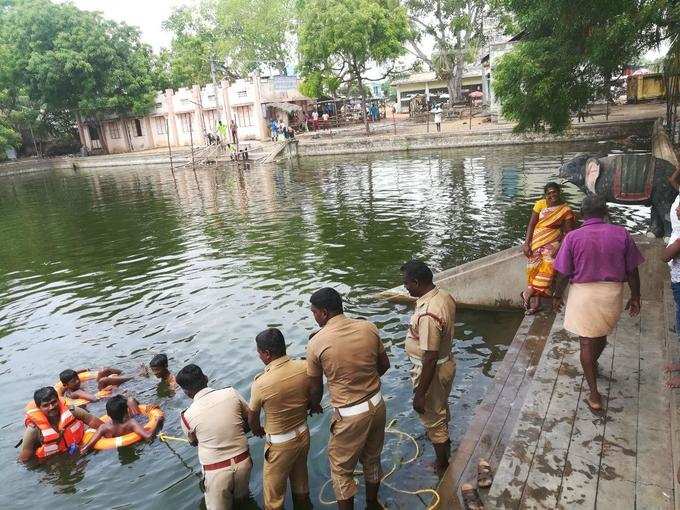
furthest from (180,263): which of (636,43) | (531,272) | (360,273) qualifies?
(636,43)

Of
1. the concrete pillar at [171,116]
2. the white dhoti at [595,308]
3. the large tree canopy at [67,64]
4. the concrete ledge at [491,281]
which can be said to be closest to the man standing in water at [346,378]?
the white dhoti at [595,308]

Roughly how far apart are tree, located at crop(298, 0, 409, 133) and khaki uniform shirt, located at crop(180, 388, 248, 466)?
3066 centimetres

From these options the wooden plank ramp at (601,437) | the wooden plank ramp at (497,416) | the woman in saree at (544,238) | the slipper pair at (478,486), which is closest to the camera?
the wooden plank ramp at (601,437)

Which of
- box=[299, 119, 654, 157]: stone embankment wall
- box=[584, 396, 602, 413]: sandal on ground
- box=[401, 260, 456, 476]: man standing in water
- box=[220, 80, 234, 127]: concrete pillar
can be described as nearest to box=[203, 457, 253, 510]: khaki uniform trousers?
box=[401, 260, 456, 476]: man standing in water

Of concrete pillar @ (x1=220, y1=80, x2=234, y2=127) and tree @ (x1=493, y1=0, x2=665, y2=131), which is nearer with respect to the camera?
tree @ (x1=493, y1=0, x2=665, y2=131)

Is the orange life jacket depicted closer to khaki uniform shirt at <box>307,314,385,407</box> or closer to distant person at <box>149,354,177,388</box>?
distant person at <box>149,354,177,388</box>

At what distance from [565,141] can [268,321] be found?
926 inches

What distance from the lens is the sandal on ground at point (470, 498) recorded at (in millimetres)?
4012

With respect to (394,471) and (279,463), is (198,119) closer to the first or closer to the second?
(394,471)

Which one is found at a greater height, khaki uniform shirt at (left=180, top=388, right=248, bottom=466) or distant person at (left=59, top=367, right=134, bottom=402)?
khaki uniform shirt at (left=180, top=388, right=248, bottom=466)

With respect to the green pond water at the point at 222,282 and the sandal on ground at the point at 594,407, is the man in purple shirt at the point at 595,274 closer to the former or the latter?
the sandal on ground at the point at 594,407

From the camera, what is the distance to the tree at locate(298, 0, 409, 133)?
3188cm

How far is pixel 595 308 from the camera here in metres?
4.83

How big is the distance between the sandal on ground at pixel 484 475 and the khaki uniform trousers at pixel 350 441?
2.77 ft
